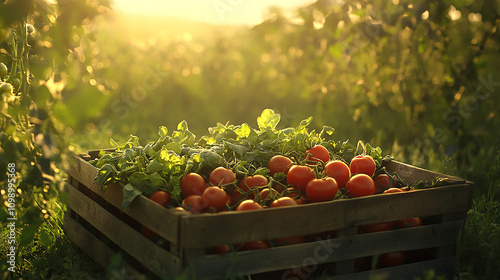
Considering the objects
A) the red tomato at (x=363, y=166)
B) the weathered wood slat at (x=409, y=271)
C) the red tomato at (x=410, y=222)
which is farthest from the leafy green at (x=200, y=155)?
the weathered wood slat at (x=409, y=271)

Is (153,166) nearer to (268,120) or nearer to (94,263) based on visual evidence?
(94,263)

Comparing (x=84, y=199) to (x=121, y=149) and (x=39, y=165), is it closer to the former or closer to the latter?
(x=121, y=149)

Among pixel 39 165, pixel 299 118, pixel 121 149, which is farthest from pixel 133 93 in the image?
pixel 39 165

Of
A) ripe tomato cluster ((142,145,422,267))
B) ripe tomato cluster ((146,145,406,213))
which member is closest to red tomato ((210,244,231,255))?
ripe tomato cluster ((142,145,422,267))

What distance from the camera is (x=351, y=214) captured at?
256 centimetres

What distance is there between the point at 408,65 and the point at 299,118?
2189 millimetres

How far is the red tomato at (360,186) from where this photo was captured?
2666 millimetres

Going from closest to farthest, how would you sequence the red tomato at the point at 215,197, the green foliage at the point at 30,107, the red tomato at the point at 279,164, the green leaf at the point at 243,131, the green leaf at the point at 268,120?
1. the green foliage at the point at 30,107
2. the red tomato at the point at 215,197
3. the red tomato at the point at 279,164
4. the green leaf at the point at 243,131
5. the green leaf at the point at 268,120

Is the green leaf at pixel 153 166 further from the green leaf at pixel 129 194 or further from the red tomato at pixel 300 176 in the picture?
the red tomato at pixel 300 176

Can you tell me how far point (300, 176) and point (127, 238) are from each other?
35.5 inches

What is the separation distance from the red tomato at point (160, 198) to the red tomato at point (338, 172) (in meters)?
0.83

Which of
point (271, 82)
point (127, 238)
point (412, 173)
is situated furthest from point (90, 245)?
point (271, 82)

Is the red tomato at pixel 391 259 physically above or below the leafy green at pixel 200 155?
below

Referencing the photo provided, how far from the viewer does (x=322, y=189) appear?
2572mm
